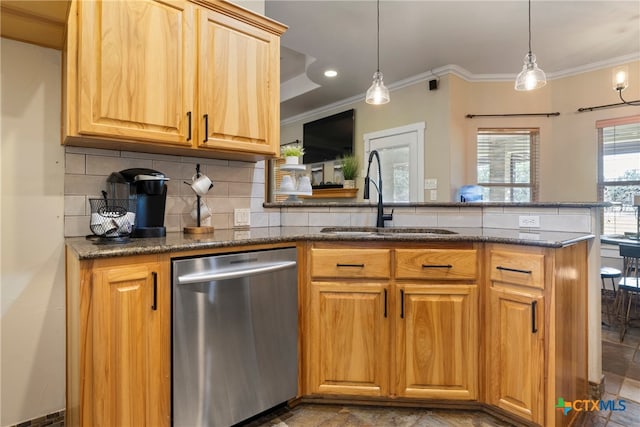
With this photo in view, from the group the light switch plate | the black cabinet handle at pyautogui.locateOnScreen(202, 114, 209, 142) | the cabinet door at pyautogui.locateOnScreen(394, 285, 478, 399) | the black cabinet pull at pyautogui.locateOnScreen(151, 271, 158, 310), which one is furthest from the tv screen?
the black cabinet pull at pyautogui.locateOnScreen(151, 271, 158, 310)

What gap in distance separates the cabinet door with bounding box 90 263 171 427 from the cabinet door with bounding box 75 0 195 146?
69 centimetres

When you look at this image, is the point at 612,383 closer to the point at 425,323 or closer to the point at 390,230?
the point at 425,323

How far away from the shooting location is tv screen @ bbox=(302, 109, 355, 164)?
16.9 ft

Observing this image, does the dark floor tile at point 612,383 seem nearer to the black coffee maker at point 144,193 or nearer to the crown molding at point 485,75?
the black coffee maker at point 144,193

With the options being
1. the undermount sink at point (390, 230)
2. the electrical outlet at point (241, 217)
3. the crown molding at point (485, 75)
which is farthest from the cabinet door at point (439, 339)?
the crown molding at point (485, 75)

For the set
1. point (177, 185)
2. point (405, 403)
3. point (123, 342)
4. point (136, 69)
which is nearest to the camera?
point (123, 342)

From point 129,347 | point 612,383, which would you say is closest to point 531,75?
point 612,383

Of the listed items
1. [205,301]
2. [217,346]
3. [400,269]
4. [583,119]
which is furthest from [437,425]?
[583,119]

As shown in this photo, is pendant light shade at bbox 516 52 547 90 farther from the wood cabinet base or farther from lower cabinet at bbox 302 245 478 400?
the wood cabinet base

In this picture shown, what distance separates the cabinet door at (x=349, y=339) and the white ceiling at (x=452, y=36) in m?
2.29

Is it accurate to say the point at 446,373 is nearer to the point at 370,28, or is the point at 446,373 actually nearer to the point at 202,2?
the point at 202,2

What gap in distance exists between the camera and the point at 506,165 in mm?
4395

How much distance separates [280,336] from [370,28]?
2769mm

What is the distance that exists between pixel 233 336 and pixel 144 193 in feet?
2.61
